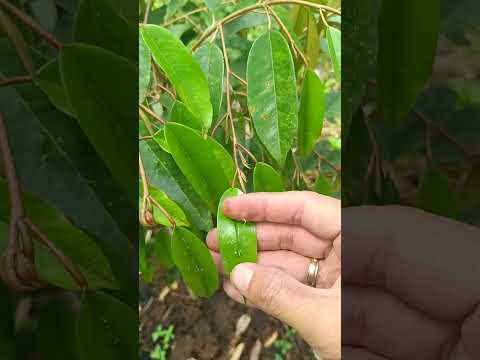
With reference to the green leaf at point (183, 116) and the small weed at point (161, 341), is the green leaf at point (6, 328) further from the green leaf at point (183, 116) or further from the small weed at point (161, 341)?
the small weed at point (161, 341)

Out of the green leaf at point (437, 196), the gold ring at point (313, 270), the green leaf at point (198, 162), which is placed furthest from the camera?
the gold ring at point (313, 270)

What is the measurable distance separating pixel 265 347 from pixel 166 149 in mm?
730

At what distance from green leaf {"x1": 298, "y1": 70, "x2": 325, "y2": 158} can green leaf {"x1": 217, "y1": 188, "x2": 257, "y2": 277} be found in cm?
13

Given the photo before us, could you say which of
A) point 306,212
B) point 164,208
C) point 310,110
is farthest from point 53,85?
point 306,212

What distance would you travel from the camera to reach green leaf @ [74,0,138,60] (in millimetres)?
417

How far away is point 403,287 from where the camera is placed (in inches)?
16.7

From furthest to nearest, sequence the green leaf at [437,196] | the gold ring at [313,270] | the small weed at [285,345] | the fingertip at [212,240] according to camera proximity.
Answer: the small weed at [285,345], the gold ring at [313,270], the fingertip at [212,240], the green leaf at [437,196]

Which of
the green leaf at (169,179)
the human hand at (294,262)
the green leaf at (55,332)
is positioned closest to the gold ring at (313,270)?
the human hand at (294,262)

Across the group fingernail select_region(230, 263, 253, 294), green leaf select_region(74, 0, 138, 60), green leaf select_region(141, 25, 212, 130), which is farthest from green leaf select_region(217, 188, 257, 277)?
green leaf select_region(74, 0, 138, 60)

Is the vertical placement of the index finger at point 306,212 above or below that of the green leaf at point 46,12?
below

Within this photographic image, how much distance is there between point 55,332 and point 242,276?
282 millimetres

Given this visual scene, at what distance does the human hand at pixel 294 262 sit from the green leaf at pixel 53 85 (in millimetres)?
248

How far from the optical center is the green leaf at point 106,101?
1.32 feet

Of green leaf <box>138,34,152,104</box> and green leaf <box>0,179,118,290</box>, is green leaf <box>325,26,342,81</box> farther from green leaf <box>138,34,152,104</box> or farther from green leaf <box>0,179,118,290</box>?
green leaf <box>0,179,118,290</box>
